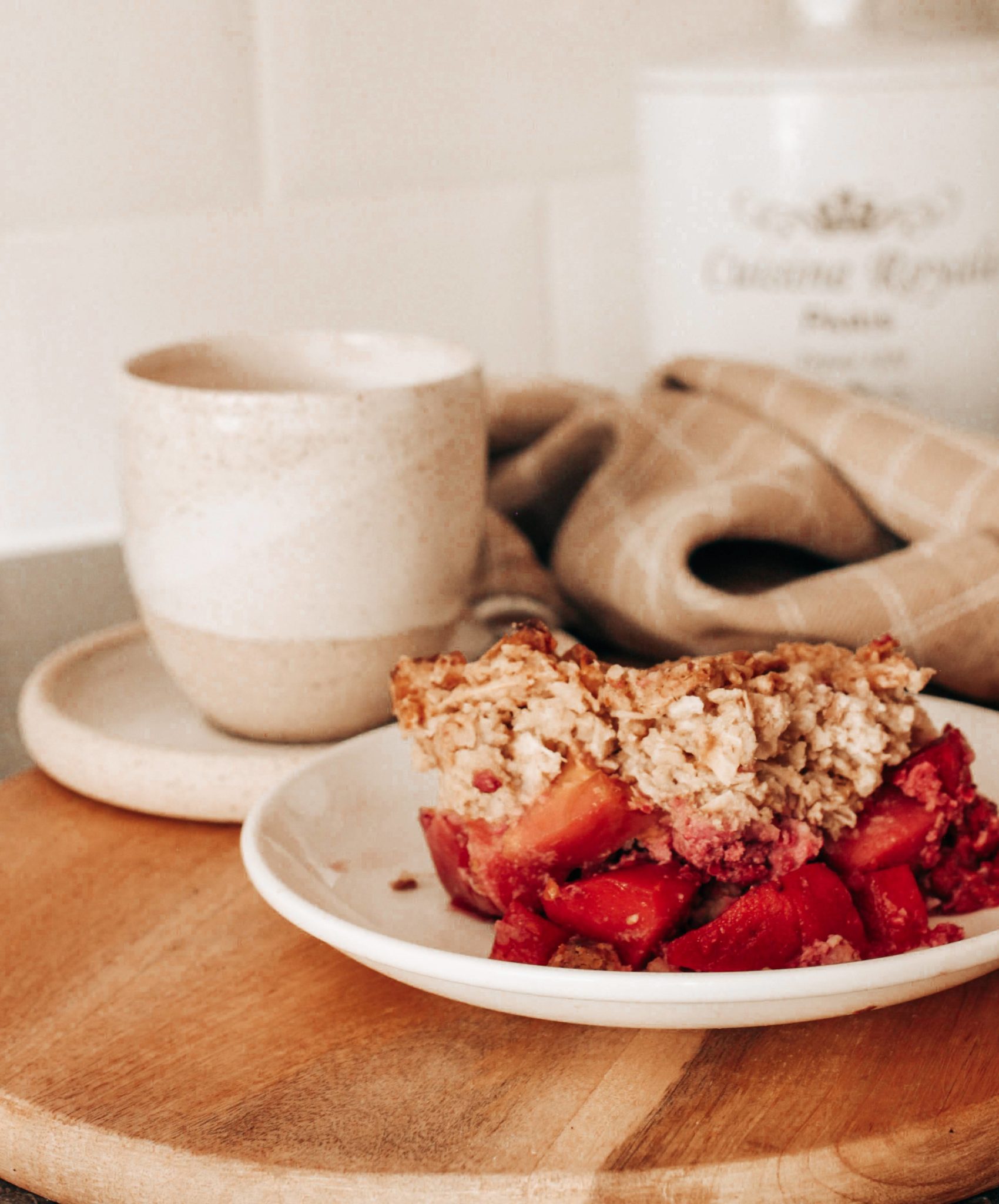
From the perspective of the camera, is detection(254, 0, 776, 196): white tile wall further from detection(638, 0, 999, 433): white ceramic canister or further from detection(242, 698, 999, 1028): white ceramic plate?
detection(242, 698, 999, 1028): white ceramic plate

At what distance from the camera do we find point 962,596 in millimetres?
830

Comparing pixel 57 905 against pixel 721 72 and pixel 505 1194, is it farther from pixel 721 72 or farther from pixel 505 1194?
pixel 721 72

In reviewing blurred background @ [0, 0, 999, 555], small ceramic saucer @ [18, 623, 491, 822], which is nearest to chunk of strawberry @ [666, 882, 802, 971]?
small ceramic saucer @ [18, 623, 491, 822]

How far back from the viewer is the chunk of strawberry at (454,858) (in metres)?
0.60

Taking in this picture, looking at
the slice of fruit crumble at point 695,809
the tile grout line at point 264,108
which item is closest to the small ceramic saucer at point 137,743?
the slice of fruit crumble at point 695,809

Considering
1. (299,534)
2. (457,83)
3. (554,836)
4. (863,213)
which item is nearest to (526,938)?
(554,836)

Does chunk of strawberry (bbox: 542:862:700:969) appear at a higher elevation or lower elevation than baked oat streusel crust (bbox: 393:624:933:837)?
lower

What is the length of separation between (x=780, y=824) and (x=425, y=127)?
2.82 ft

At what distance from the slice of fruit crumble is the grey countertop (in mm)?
437

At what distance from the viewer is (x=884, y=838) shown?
597mm

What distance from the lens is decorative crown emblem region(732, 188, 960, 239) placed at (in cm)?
103

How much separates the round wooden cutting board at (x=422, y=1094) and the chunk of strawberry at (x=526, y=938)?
3 centimetres

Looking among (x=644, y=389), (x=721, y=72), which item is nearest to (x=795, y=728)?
(x=644, y=389)

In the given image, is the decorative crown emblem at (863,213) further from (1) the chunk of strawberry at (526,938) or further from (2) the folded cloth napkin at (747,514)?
(1) the chunk of strawberry at (526,938)
